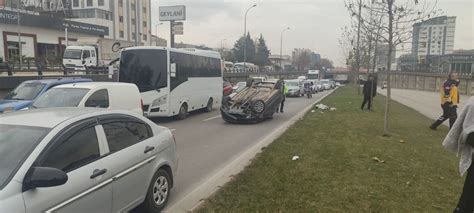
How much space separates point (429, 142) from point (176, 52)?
9993 mm

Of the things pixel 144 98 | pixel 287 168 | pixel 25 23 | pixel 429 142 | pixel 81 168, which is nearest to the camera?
pixel 81 168

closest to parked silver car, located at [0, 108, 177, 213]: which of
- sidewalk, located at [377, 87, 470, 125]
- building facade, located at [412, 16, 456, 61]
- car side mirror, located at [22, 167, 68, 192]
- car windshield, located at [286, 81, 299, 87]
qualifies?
car side mirror, located at [22, 167, 68, 192]

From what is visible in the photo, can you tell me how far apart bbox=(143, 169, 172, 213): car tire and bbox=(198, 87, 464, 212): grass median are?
0.61 meters

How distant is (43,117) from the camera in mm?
4207

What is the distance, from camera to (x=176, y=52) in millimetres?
16266

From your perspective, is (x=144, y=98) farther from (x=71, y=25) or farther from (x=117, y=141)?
(x=71, y=25)

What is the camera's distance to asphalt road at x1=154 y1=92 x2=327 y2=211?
284 inches

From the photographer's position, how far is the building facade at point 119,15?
80.6 meters

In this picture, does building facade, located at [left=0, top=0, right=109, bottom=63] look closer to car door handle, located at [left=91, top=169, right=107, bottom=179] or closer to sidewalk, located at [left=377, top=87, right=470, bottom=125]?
sidewalk, located at [left=377, top=87, right=470, bottom=125]

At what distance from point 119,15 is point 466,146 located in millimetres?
88779

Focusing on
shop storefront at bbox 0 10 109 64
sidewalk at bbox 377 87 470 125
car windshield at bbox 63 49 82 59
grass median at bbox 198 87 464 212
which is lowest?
sidewalk at bbox 377 87 470 125

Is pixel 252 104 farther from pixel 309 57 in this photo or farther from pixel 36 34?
pixel 309 57

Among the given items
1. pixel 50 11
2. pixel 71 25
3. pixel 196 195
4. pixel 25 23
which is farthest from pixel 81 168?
pixel 50 11

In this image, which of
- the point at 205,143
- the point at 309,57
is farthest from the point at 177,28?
the point at 309,57
